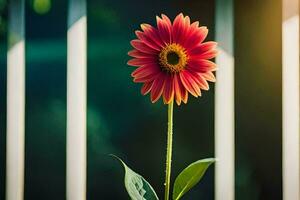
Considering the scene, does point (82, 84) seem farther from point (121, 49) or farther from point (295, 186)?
point (295, 186)

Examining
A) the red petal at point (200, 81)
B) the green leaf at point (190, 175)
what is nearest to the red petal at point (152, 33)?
the red petal at point (200, 81)

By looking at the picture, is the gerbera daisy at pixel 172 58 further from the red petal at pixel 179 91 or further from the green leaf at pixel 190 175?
the green leaf at pixel 190 175

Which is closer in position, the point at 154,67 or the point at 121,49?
the point at 154,67

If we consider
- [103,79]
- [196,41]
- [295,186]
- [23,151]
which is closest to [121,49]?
[103,79]

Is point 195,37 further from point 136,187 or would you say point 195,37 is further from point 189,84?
point 136,187

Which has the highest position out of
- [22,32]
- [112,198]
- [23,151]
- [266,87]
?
[22,32]

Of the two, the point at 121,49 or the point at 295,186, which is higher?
the point at 121,49
